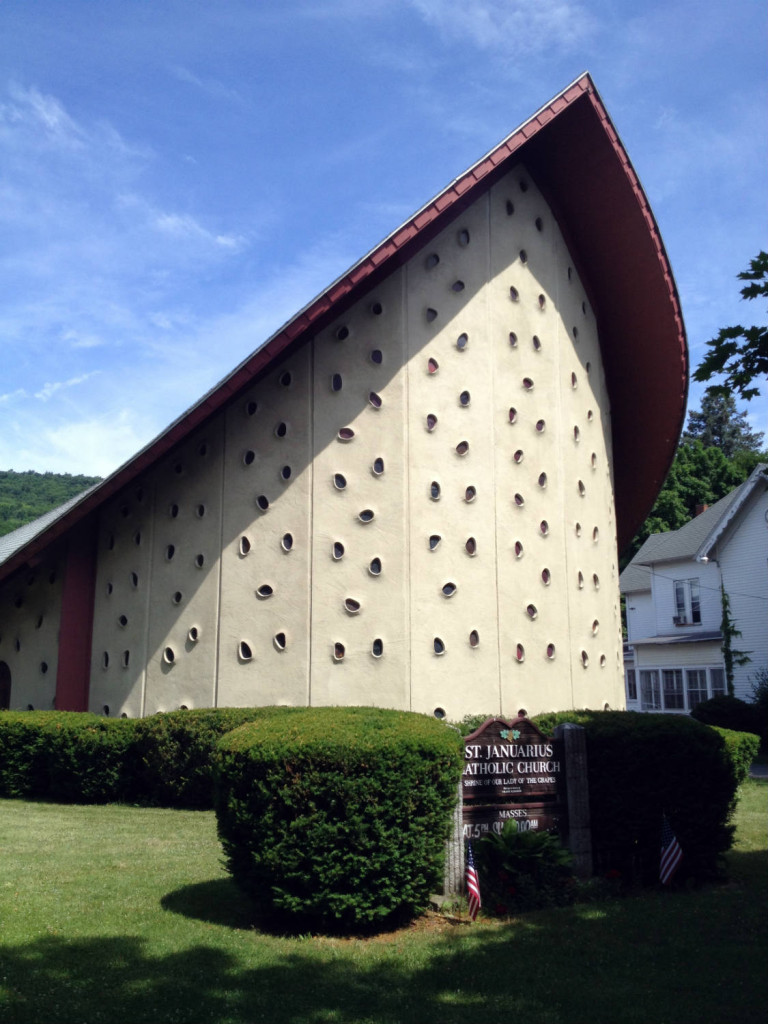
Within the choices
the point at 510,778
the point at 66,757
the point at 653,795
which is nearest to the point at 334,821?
the point at 510,778

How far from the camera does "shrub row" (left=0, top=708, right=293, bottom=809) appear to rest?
47.4 feet

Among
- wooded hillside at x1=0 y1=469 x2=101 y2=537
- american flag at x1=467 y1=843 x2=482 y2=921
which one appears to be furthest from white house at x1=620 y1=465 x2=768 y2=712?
wooded hillside at x1=0 y1=469 x2=101 y2=537

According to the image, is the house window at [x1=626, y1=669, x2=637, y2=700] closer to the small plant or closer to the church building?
the church building

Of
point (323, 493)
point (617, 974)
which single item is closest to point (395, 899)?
point (617, 974)

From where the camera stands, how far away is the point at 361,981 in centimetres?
647

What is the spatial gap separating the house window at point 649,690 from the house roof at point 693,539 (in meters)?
4.14

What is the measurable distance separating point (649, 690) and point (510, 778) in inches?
1301

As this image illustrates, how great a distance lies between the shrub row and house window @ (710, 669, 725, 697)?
2678cm

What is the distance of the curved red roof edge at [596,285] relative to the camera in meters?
15.4

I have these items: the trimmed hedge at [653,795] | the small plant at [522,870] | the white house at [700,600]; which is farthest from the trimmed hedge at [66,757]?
the white house at [700,600]

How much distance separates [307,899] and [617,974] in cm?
248

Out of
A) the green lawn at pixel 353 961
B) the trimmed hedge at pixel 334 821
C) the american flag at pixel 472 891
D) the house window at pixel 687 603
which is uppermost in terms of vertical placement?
the house window at pixel 687 603

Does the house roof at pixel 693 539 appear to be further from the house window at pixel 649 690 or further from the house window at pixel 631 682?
the house window at pixel 631 682

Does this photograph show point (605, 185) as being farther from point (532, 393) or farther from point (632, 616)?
point (632, 616)
